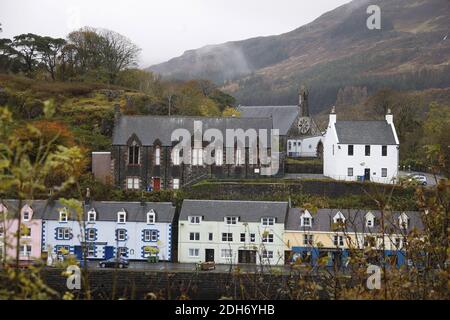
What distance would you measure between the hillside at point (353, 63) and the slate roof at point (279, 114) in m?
54.6

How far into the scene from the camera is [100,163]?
41.5m

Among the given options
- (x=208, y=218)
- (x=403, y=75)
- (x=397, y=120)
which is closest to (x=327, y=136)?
(x=208, y=218)

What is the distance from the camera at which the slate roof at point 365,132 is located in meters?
39.8

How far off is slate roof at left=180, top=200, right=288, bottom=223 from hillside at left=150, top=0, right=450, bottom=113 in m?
81.4

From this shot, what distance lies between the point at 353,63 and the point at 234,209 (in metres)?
132

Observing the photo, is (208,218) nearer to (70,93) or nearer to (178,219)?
(178,219)

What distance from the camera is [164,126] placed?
41.5 metres

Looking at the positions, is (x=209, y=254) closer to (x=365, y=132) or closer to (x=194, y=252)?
(x=194, y=252)

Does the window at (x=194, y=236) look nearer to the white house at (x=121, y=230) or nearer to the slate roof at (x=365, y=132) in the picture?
the white house at (x=121, y=230)

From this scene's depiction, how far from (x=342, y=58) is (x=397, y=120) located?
114924mm

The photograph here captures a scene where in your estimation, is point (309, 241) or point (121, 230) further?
point (121, 230)

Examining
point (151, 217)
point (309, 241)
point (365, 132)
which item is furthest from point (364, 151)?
point (309, 241)

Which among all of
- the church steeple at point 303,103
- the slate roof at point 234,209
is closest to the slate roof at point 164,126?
the slate roof at point 234,209

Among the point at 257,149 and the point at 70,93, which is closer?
the point at 257,149
